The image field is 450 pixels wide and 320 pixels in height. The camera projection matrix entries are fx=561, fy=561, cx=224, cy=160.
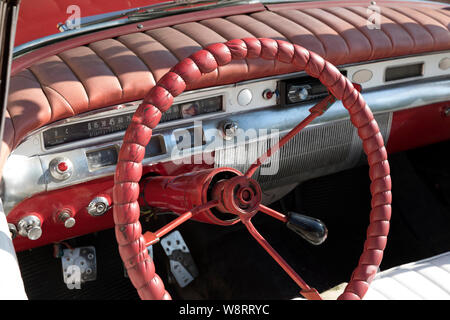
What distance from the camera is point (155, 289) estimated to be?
44.8 inches

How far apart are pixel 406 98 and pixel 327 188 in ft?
2.20

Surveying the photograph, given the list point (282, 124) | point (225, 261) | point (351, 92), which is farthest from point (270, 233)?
point (351, 92)

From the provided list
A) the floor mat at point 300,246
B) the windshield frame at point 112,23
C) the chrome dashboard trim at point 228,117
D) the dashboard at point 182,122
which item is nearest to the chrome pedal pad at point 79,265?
the floor mat at point 300,246

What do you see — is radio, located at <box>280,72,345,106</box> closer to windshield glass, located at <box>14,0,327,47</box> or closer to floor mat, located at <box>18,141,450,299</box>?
windshield glass, located at <box>14,0,327,47</box>

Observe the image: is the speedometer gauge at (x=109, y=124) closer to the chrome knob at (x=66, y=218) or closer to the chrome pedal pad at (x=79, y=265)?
the chrome knob at (x=66, y=218)

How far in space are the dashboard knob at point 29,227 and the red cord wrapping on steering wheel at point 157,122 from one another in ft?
2.00

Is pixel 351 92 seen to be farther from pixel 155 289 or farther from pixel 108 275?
pixel 108 275

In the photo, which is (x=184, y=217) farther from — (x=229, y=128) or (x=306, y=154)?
(x=306, y=154)

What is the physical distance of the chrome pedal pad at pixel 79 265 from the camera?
216cm

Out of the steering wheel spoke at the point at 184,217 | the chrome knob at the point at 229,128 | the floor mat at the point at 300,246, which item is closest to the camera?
the steering wheel spoke at the point at 184,217

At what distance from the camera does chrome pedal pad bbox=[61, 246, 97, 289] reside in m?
2.16

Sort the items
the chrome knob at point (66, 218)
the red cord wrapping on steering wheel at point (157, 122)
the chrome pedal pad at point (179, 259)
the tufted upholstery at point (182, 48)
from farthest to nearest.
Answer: the chrome pedal pad at point (179, 259) < the chrome knob at point (66, 218) < the tufted upholstery at point (182, 48) < the red cord wrapping on steering wheel at point (157, 122)

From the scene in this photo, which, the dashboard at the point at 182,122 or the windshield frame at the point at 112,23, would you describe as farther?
the windshield frame at the point at 112,23

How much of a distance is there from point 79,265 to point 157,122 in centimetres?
118
